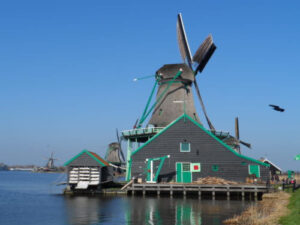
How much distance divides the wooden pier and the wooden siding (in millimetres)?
2950

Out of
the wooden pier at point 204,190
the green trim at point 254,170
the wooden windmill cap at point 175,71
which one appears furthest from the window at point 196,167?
the wooden windmill cap at point 175,71

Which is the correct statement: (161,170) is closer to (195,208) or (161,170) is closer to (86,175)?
(86,175)

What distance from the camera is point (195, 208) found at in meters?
25.5

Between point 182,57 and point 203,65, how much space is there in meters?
3.75

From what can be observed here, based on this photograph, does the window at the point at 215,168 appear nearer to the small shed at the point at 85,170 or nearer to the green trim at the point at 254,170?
the green trim at the point at 254,170

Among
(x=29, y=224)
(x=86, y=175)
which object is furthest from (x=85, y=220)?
→ (x=86, y=175)

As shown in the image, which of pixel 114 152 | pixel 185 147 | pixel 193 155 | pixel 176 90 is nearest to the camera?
pixel 193 155

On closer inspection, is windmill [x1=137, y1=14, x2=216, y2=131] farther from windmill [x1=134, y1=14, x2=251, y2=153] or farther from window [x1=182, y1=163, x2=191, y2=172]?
window [x1=182, y1=163, x2=191, y2=172]

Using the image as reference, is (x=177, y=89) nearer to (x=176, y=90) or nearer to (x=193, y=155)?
(x=176, y=90)

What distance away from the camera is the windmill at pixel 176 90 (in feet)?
149

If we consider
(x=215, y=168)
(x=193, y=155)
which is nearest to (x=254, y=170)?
(x=215, y=168)

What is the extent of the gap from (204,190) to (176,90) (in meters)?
16.8

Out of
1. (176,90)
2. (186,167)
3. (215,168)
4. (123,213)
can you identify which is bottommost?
(123,213)

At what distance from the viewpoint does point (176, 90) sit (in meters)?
46.1
